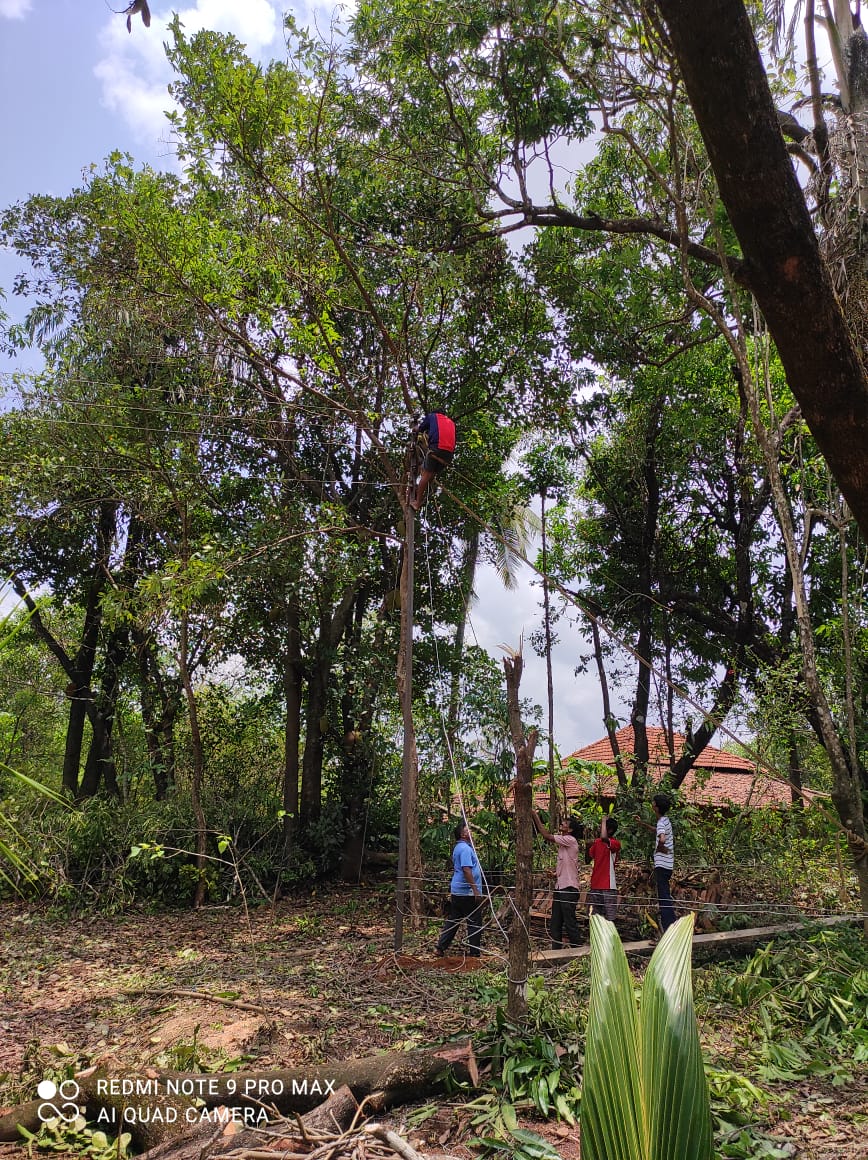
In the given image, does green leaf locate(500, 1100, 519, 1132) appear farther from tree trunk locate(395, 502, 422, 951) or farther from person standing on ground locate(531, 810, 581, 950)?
person standing on ground locate(531, 810, 581, 950)

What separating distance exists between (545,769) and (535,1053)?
5.47 meters

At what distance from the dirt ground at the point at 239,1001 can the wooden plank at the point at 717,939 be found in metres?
0.45

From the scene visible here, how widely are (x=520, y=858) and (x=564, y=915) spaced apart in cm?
328

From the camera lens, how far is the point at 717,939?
6.57 m

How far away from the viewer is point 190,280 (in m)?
8.76

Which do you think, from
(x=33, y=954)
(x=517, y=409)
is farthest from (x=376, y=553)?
(x=33, y=954)

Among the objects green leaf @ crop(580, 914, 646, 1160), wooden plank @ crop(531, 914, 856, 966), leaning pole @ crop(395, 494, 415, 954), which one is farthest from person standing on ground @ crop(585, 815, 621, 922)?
green leaf @ crop(580, 914, 646, 1160)

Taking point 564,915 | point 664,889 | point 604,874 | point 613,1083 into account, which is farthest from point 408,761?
point 613,1083

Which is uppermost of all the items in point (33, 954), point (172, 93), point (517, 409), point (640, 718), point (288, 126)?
point (172, 93)

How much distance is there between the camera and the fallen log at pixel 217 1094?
3518mm

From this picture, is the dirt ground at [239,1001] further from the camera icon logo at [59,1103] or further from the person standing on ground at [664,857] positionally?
the person standing on ground at [664,857]

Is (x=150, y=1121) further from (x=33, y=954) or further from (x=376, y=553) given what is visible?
(x=376, y=553)

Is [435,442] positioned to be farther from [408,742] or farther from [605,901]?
[605,901]

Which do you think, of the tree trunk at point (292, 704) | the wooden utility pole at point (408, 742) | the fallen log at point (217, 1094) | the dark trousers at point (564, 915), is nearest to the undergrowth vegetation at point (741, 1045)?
the fallen log at point (217, 1094)
